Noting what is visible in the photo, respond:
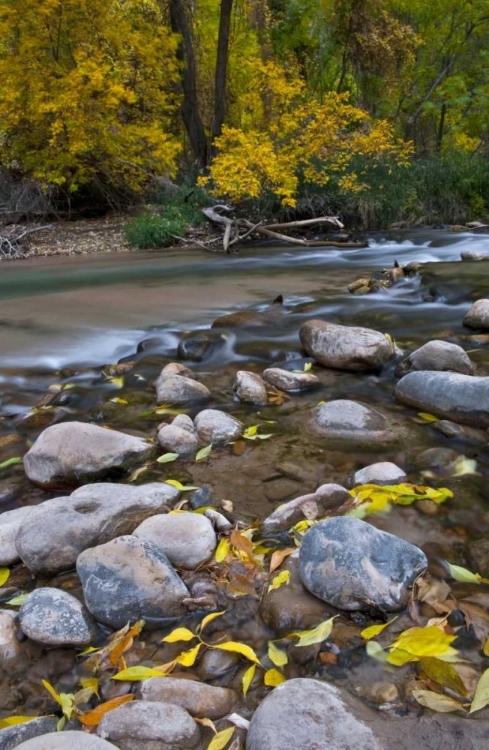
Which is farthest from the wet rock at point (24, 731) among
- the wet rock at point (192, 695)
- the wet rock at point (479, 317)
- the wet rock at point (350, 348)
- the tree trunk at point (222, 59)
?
the tree trunk at point (222, 59)

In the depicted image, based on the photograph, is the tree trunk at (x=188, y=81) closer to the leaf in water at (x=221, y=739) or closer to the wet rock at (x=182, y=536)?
the wet rock at (x=182, y=536)

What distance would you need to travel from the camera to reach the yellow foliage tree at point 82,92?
40.8 feet

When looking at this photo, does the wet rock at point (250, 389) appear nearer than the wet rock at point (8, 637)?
No

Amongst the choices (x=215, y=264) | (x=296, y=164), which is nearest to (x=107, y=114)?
(x=296, y=164)

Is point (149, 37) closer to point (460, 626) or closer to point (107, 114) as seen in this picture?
point (107, 114)

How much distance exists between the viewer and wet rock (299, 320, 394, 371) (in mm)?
3959

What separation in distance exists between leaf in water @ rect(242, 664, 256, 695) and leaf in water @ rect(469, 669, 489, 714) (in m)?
0.58

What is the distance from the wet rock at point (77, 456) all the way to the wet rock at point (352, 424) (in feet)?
3.41

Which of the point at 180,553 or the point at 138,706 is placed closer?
the point at 138,706

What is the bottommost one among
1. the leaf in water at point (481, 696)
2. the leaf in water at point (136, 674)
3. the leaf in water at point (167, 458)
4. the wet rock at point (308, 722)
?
the leaf in water at point (167, 458)

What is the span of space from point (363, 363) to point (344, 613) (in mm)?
2468

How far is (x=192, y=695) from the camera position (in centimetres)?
146

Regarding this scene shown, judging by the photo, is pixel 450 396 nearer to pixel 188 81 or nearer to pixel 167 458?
pixel 167 458

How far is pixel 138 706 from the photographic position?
1.39 m
